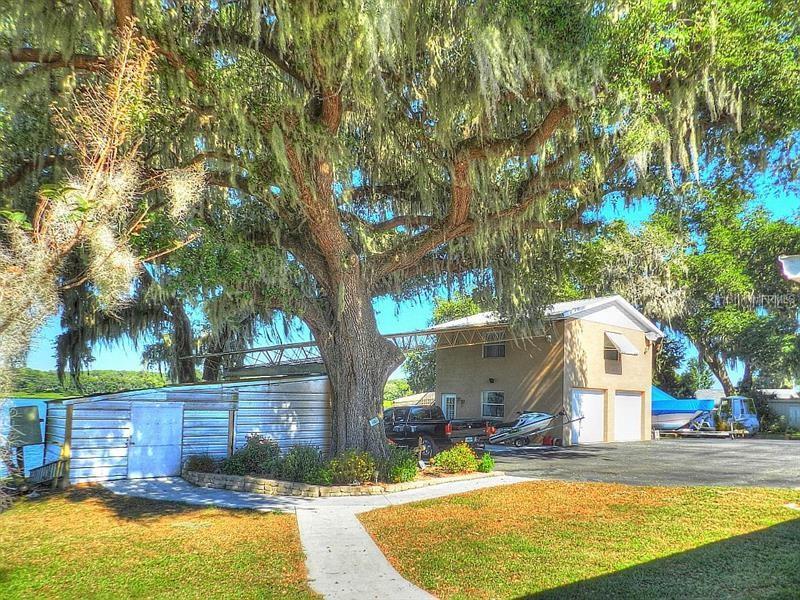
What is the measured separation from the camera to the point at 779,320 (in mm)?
28938

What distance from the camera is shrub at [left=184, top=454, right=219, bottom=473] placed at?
1231 cm

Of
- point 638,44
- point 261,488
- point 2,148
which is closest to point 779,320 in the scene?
point 638,44

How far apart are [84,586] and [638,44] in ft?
29.8

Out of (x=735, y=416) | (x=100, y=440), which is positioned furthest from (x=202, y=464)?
(x=735, y=416)

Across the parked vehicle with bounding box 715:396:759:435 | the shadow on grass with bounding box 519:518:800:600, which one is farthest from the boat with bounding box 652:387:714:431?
the shadow on grass with bounding box 519:518:800:600

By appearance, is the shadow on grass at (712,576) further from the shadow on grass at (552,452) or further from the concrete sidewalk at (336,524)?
the shadow on grass at (552,452)

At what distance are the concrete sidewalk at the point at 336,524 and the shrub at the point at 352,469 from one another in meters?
0.69

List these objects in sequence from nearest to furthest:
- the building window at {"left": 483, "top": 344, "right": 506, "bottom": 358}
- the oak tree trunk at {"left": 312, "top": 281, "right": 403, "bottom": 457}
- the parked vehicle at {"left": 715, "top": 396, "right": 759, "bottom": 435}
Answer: the oak tree trunk at {"left": 312, "top": 281, "right": 403, "bottom": 457}, the building window at {"left": 483, "top": 344, "right": 506, "bottom": 358}, the parked vehicle at {"left": 715, "top": 396, "right": 759, "bottom": 435}

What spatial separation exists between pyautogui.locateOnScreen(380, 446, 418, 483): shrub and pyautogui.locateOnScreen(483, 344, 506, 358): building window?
1142 centimetres

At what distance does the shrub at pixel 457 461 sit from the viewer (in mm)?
11898

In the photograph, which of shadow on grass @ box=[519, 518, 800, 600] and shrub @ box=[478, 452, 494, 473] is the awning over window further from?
shadow on grass @ box=[519, 518, 800, 600]

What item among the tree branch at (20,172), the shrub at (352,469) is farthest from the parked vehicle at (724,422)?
the tree branch at (20,172)

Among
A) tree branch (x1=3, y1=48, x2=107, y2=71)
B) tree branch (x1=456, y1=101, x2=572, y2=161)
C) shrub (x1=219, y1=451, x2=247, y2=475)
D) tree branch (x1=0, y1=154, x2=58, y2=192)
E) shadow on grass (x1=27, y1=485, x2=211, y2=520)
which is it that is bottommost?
shadow on grass (x1=27, y1=485, x2=211, y2=520)

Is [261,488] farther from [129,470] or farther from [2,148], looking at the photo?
[2,148]
